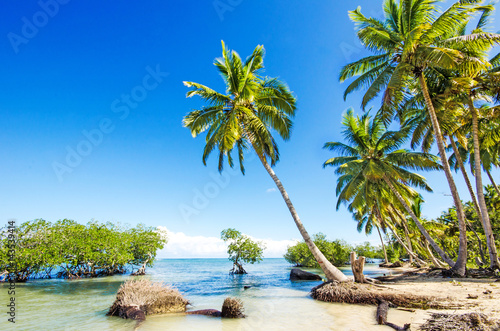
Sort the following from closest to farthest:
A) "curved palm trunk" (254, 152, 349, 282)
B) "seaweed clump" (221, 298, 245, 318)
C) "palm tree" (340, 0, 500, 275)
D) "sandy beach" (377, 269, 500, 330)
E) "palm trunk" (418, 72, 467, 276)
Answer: "sandy beach" (377, 269, 500, 330)
"seaweed clump" (221, 298, 245, 318)
"palm tree" (340, 0, 500, 275)
"curved palm trunk" (254, 152, 349, 282)
"palm trunk" (418, 72, 467, 276)

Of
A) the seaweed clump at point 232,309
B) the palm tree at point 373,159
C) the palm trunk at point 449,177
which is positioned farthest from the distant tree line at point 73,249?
the palm trunk at point 449,177

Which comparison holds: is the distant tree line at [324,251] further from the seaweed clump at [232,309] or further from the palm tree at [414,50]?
the seaweed clump at [232,309]

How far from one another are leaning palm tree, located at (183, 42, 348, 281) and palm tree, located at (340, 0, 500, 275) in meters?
3.88

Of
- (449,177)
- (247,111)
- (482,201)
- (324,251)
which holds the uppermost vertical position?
(247,111)

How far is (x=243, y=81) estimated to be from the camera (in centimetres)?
1250

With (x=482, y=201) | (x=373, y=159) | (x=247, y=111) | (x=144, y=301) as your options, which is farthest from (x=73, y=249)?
(x=482, y=201)

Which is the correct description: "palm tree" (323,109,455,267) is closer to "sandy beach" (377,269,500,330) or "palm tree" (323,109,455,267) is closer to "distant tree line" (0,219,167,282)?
"sandy beach" (377,269,500,330)

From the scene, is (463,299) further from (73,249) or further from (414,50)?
(73,249)

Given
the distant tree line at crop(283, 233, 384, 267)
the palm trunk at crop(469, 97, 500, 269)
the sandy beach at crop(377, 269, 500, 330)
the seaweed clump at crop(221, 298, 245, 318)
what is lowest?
the distant tree line at crop(283, 233, 384, 267)

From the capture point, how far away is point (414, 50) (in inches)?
426

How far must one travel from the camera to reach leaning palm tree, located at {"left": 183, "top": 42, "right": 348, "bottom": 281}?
40.7 ft

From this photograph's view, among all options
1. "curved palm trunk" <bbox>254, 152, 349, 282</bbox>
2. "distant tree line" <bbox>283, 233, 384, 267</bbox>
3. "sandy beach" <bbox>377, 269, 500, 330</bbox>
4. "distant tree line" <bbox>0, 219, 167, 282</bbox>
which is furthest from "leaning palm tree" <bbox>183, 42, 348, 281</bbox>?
"distant tree line" <bbox>283, 233, 384, 267</bbox>

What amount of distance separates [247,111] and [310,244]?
7129mm

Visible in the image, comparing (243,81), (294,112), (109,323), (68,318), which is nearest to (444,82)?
(294,112)
